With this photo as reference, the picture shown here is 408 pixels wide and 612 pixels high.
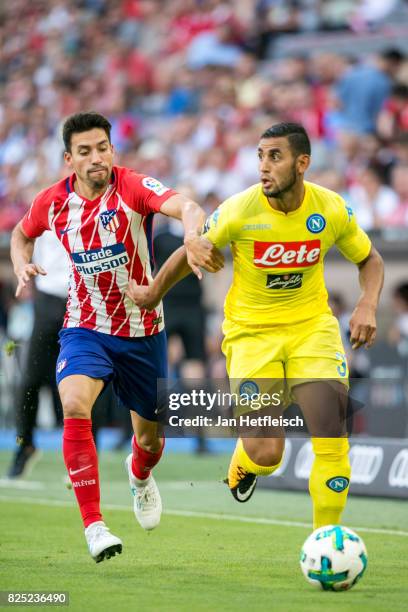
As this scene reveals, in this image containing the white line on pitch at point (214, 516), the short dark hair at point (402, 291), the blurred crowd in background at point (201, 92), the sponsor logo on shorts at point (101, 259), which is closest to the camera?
the sponsor logo on shorts at point (101, 259)

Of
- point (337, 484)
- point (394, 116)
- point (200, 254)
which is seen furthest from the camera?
point (394, 116)

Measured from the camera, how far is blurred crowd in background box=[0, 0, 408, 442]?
639 inches

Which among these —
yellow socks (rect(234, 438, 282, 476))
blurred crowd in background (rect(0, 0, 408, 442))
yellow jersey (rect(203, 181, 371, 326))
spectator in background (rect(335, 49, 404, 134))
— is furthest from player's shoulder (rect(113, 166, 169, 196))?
spectator in background (rect(335, 49, 404, 134))

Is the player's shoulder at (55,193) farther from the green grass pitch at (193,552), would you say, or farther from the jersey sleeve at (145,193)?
the green grass pitch at (193,552)

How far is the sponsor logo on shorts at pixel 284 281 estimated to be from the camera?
7.12 meters

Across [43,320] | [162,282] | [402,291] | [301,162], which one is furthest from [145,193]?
[402,291]

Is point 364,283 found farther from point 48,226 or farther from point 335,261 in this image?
point 335,261

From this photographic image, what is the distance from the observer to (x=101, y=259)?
735 centimetres

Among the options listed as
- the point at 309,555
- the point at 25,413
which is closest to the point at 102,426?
the point at 25,413

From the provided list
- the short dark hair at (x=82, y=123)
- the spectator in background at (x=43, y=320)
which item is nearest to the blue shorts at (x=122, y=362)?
the short dark hair at (x=82, y=123)

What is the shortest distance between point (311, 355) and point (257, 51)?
14.5 meters

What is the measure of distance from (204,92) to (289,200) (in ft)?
45.0

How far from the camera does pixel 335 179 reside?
15.5 m

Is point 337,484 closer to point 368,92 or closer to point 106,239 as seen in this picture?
point 106,239
